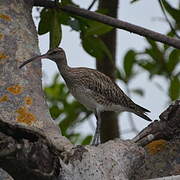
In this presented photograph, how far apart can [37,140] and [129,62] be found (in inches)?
147

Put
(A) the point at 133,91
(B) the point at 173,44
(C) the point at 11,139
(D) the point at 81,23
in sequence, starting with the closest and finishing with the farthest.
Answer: (C) the point at 11,139, (B) the point at 173,44, (D) the point at 81,23, (A) the point at 133,91

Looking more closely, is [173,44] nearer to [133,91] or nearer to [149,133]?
[149,133]

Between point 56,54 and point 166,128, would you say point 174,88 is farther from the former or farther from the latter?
point 166,128

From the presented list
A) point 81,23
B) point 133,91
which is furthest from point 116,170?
point 133,91

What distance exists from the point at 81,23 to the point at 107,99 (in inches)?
56.2

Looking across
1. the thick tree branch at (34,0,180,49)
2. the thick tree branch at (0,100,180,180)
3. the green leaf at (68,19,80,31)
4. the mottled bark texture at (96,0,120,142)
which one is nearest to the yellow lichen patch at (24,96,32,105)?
the thick tree branch at (0,100,180,180)

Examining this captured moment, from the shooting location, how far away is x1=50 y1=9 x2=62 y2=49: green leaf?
4.73 meters

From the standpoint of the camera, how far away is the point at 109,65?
613cm

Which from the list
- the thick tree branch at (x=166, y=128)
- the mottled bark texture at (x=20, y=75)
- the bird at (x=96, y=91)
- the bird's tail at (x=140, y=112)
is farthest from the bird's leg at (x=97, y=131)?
the thick tree branch at (x=166, y=128)

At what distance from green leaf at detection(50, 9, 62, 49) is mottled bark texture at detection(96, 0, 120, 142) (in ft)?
3.62

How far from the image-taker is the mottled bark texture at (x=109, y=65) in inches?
233

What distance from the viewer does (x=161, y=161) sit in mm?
3436

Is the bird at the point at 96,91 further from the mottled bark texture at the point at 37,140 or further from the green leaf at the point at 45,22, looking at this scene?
the mottled bark texture at the point at 37,140

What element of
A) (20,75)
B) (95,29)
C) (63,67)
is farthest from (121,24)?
(63,67)
